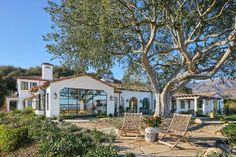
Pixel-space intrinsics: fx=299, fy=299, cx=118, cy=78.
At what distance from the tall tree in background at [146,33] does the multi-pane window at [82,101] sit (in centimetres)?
852

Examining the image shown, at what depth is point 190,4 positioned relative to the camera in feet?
55.0

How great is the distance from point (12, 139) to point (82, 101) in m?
18.6

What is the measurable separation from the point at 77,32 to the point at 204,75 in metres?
8.23

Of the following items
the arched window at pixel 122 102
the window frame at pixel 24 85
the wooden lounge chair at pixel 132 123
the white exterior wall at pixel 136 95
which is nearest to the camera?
the wooden lounge chair at pixel 132 123

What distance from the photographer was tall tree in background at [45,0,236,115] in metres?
15.6

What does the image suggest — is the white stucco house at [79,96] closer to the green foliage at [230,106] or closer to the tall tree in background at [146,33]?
the tall tree in background at [146,33]

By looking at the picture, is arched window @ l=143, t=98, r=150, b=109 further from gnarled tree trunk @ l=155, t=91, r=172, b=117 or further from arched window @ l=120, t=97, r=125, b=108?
gnarled tree trunk @ l=155, t=91, r=172, b=117

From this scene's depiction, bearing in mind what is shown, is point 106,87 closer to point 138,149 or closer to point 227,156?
point 138,149

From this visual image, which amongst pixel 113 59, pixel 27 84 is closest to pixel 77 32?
pixel 113 59

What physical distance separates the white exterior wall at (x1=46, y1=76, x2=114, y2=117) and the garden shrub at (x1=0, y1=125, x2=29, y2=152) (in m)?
15.4

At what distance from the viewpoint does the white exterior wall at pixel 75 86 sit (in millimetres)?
27328

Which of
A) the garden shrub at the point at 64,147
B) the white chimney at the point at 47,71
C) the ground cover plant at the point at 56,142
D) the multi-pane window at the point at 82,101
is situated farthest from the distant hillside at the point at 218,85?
the white chimney at the point at 47,71

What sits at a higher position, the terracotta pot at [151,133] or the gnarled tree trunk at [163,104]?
the gnarled tree trunk at [163,104]

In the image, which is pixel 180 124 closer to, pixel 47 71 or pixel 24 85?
pixel 47 71
